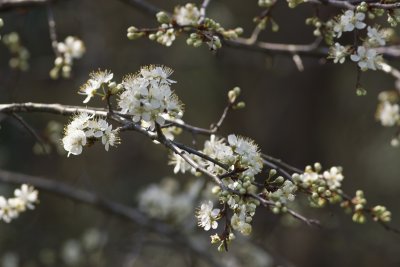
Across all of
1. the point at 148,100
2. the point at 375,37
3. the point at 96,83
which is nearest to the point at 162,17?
the point at 96,83

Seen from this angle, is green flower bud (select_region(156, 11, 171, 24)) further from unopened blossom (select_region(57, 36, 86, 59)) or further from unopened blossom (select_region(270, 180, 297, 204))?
unopened blossom (select_region(57, 36, 86, 59))

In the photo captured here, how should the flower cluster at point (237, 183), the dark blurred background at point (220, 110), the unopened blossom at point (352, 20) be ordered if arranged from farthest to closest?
the dark blurred background at point (220, 110), the unopened blossom at point (352, 20), the flower cluster at point (237, 183)

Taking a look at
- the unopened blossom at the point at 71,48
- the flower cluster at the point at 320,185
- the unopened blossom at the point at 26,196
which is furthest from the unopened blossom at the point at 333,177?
the unopened blossom at the point at 71,48

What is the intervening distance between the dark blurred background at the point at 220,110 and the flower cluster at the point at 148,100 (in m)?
2.45

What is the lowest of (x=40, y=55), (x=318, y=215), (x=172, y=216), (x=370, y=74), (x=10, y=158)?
(x=10, y=158)

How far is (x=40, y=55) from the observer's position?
6383 millimetres

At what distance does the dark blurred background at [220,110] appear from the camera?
5.17 meters

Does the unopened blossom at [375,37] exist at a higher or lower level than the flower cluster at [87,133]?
higher

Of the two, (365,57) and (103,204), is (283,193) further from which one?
(103,204)

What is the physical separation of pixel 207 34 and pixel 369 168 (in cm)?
663

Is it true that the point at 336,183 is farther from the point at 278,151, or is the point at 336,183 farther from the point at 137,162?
the point at 137,162

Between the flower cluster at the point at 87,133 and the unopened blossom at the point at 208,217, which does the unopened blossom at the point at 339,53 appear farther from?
the flower cluster at the point at 87,133

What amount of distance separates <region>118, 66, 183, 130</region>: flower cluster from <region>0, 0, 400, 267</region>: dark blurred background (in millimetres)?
2447

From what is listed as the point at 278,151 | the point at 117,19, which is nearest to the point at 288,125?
the point at 278,151
